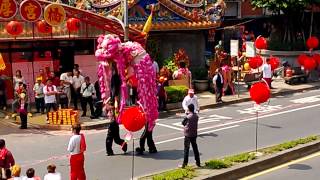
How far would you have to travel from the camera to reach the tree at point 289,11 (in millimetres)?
29875

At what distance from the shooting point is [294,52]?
32312 mm

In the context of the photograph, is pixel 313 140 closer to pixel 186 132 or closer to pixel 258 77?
pixel 186 132

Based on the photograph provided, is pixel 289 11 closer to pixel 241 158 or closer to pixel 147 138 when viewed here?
pixel 147 138

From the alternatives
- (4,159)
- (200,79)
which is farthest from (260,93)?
(200,79)

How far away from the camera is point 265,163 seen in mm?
12898

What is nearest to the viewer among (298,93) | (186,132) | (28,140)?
(186,132)

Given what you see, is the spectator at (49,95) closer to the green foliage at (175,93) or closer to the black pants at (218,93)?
the green foliage at (175,93)

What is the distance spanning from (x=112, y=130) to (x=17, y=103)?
638 cm

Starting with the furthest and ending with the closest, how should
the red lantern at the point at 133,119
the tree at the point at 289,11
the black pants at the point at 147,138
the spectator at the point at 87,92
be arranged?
the tree at the point at 289,11 → the spectator at the point at 87,92 → the black pants at the point at 147,138 → the red lantern at the point at 133,119

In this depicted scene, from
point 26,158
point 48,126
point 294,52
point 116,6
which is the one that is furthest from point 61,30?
point 294,52

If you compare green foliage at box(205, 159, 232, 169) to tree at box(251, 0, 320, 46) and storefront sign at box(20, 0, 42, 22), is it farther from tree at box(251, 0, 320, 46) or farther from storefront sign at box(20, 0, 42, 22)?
tree at box(251, 0, 320, 46)

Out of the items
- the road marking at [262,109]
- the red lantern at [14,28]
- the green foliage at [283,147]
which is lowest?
the green foliage at [283,147]

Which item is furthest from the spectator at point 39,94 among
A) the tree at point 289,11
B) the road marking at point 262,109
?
the tree at point 289,11

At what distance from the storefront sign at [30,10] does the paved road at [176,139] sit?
388cm
